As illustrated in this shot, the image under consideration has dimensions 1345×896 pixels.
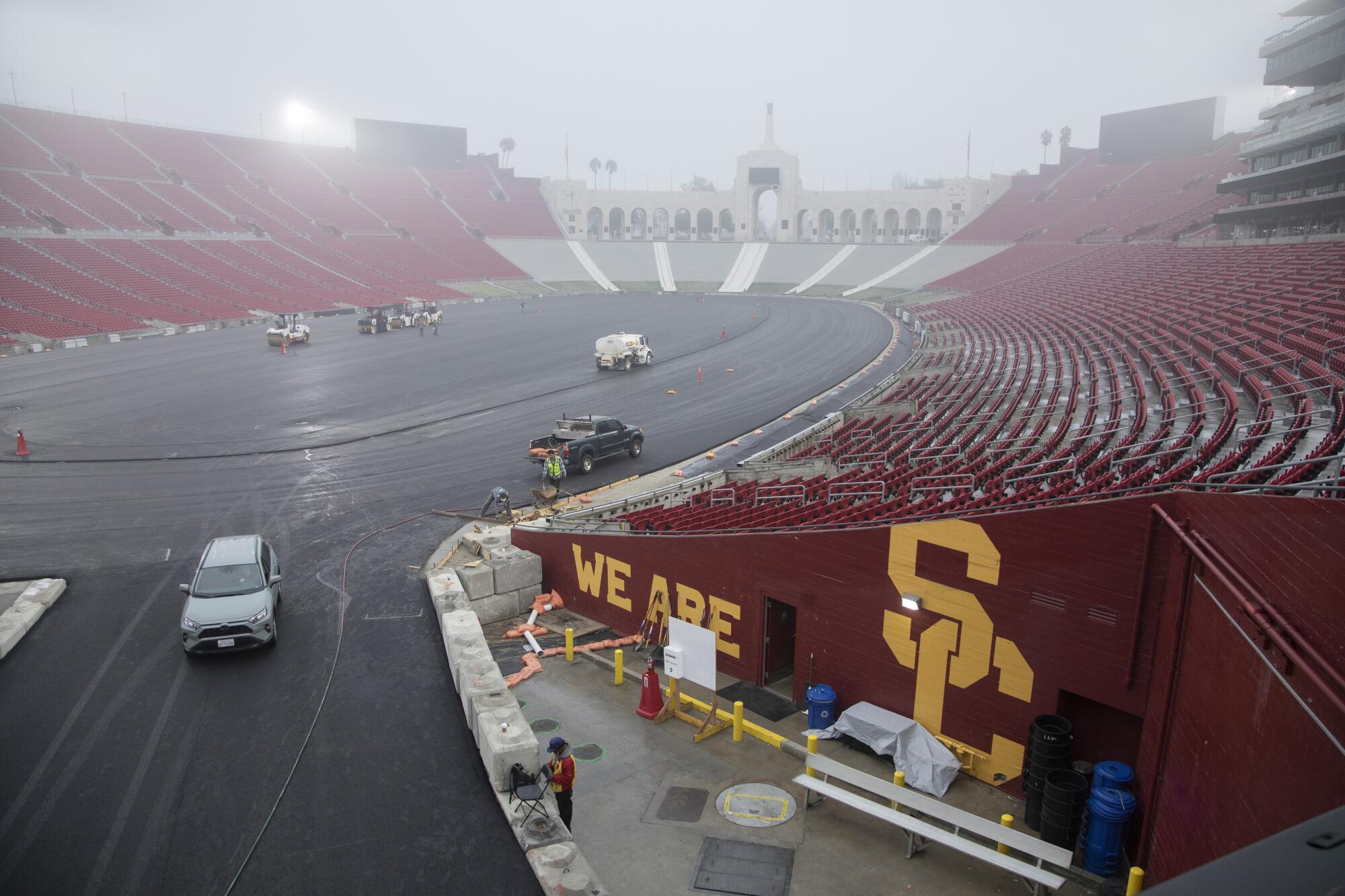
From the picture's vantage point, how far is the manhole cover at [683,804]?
10422mm

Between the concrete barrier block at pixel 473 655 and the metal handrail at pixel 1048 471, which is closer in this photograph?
the concrete barrier block at pixel 473 655

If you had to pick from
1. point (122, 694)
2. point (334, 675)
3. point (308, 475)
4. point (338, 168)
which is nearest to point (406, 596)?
point (334, 675)

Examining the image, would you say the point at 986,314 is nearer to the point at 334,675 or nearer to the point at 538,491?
the point at 538,491

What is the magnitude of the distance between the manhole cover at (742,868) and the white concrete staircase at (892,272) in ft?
257

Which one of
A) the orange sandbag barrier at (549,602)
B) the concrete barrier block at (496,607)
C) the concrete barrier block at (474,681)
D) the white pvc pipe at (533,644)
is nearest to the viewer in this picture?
the concrete barrier block at (474,681)

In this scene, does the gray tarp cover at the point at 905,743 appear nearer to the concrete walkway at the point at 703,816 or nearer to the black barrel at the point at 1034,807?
the concrete walkway at the point at 703,816

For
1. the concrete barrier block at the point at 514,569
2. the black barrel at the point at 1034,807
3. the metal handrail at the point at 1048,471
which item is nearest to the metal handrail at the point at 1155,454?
the metal handrail at the point at 1048,471

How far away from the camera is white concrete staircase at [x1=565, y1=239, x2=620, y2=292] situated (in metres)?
95.5

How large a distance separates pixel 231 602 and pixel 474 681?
524cm

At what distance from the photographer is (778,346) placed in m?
49.7

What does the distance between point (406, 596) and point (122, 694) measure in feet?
17.1

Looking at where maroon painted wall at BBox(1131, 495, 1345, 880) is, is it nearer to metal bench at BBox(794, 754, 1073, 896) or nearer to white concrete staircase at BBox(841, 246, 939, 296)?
metal bench at BBox(794, 754, 1073, 896)

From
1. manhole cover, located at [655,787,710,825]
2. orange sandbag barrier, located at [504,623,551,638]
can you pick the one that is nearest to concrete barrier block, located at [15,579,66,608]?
orange sandbag barrier, located at [504,623,551,638]

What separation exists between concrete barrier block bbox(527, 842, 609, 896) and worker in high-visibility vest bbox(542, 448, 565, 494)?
46.9 feet
